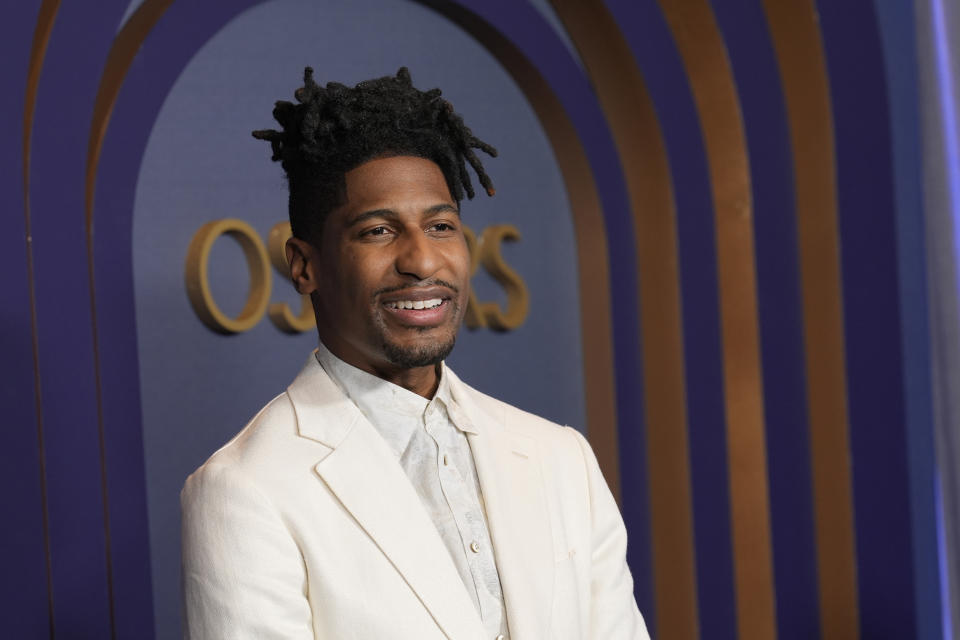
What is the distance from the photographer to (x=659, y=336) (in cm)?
322

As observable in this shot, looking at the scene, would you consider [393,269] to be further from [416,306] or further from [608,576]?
[608,576]

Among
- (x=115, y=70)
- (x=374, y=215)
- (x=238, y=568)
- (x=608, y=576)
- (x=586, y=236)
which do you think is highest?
(x=115, y=70)

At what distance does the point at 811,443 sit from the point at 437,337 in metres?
1.74

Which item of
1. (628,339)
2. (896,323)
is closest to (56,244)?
(628,339)

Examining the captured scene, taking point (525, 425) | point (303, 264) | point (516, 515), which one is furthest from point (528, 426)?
point (303, 264)

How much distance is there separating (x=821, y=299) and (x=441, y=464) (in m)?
1.68

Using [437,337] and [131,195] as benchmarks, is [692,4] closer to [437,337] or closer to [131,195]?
[131,195]

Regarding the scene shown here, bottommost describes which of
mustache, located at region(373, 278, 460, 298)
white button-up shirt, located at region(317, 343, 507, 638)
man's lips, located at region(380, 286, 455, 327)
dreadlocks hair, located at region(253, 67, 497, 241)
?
white button-up shirt, located at region(317, 343, 507, 638)

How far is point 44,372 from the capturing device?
6.53 feet

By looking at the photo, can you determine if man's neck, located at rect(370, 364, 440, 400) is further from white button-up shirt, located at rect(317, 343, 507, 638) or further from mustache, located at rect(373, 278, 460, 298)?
mustache, located at rect(373, 278, 460, 298)

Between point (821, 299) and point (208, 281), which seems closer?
point (208, 281)

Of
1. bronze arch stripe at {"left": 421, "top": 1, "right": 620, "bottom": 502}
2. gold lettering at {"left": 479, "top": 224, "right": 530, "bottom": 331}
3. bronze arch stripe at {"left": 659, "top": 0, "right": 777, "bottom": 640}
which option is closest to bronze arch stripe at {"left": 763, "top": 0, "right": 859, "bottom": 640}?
bronze arch stripe at {"left": 659, "top": 0, "right": 777, "bottom": 640}

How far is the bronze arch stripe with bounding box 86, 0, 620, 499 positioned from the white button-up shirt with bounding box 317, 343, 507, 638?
162 centimetres

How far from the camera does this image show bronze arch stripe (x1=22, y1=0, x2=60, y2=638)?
1974mm
